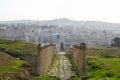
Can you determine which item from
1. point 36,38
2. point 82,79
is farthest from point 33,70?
point 36,38

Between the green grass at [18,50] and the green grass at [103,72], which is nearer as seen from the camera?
the green grass at [103,72]

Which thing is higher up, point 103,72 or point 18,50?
point 103,72

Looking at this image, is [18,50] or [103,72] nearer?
[103,72]

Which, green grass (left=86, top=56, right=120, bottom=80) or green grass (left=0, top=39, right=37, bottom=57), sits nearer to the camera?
green grass (left=86, top=56, right=120, bottom=80)

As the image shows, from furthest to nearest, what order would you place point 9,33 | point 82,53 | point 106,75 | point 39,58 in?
point 9,33 → point 82,53 → point 39,58 → point 106,75

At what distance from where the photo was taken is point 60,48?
4355 inches

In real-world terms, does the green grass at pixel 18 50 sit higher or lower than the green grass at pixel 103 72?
lower

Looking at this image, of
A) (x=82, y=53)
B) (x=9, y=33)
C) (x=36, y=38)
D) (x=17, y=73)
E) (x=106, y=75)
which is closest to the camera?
(x=17, y=73)

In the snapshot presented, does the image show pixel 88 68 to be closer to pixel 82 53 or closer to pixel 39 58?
pixel 82 53

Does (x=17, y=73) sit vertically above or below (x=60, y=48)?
above

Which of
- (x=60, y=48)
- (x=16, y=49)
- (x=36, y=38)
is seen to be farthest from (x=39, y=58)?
(x=36, y=38)

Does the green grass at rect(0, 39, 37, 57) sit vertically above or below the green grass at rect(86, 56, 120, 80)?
below

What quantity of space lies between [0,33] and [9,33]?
11.4m

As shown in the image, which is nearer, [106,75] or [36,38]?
[106,75]
